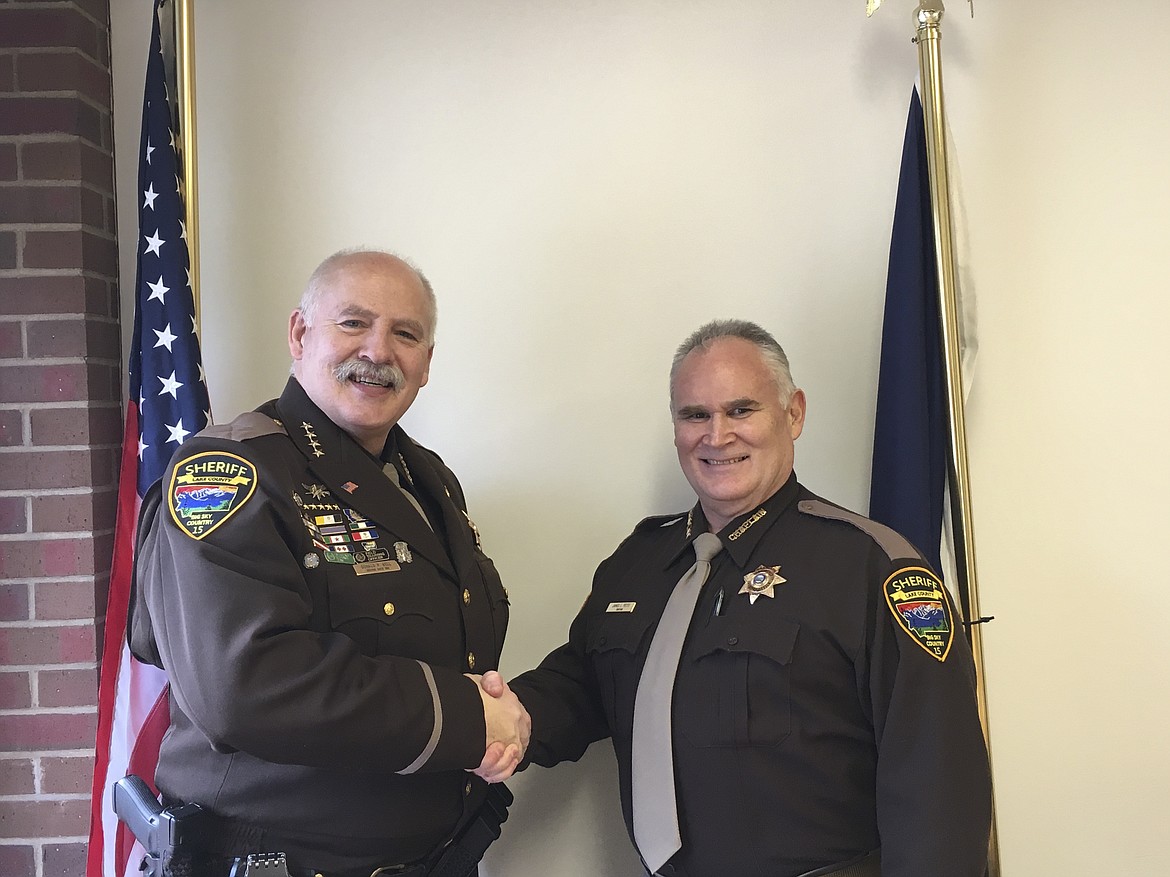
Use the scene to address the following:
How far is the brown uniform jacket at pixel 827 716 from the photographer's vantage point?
1.55 metres

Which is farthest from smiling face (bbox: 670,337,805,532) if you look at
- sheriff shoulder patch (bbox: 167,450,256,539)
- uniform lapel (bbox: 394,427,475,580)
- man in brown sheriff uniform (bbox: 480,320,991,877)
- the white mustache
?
sheriff shoulder patch (bbox: 167,450,256,539)

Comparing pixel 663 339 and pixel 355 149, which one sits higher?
pixel 355 149

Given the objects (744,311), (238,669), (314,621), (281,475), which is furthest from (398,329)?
(744,311)

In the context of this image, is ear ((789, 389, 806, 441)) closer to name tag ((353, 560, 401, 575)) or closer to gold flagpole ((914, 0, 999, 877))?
gold flagpole ((914, 0, 999, 877))

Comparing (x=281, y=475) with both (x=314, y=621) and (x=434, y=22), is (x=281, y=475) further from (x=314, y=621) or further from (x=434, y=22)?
(x=434, y=22)

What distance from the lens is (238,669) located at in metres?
1.35

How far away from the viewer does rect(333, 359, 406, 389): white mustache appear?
1646 millimetres

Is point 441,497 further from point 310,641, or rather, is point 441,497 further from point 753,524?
point 753,524

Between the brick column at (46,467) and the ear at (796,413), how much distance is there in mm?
1459

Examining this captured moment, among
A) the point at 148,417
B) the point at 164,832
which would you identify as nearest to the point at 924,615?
the point at 164,832

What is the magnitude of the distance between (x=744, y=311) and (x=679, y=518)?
55cm

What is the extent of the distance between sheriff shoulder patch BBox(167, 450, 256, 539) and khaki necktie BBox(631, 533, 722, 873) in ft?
2.55

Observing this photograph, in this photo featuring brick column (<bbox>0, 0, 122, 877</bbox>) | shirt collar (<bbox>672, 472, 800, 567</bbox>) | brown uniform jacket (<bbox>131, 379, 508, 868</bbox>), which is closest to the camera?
brown uniform jacket (<bbox>131, 379, 508, 868</bbox>)

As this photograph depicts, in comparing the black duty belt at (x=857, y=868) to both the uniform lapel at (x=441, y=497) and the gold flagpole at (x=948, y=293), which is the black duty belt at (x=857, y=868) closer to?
the gold flagpole at (x=948, y=293)
